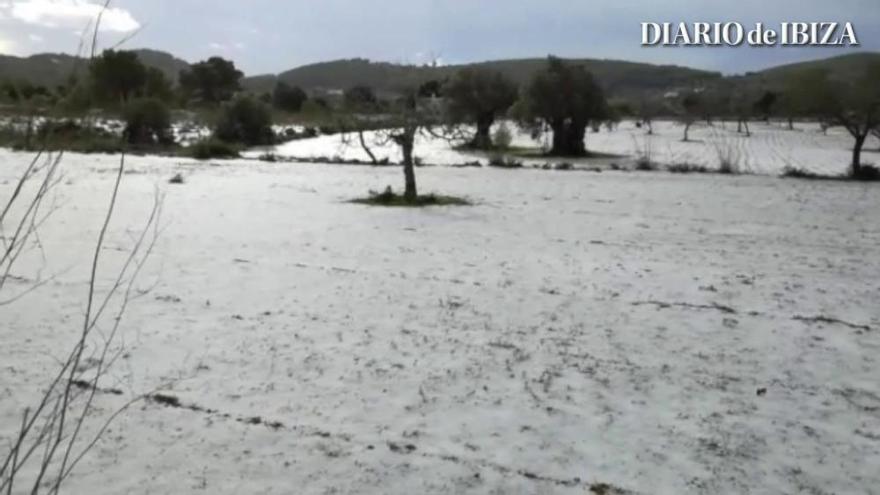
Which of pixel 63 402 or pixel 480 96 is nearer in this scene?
pixel 63 402

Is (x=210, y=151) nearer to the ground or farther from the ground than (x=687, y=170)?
farther from the ground

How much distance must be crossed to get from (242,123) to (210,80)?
4098 cm

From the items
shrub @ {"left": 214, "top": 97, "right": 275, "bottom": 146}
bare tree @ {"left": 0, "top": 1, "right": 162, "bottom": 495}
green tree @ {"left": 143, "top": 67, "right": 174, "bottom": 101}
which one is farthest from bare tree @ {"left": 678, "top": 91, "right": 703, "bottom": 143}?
bare tree @ {"left": 0, "top": 1, "right": 162, "bottom": 495}

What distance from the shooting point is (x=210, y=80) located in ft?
235

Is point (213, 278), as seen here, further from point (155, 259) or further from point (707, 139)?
point (707, 139)

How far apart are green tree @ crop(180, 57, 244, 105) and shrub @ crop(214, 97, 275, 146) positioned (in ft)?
122

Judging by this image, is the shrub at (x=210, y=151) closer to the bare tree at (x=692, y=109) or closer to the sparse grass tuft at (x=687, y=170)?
the sparse grass tuft at (x=687, y=170)

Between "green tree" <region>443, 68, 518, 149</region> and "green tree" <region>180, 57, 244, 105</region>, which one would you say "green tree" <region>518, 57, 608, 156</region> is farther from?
"green tree" <region>180, 57, 244, 105</region>

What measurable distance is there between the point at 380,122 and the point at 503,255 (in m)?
8.18

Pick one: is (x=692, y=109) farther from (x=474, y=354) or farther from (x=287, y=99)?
(x=474, y=354)

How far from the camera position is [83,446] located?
3781mm

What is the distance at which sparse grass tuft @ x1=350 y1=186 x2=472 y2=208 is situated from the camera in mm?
13797

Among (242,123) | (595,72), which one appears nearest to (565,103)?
(242,123)

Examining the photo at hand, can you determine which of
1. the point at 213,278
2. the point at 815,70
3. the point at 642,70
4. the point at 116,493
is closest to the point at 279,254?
the point at 213,278
